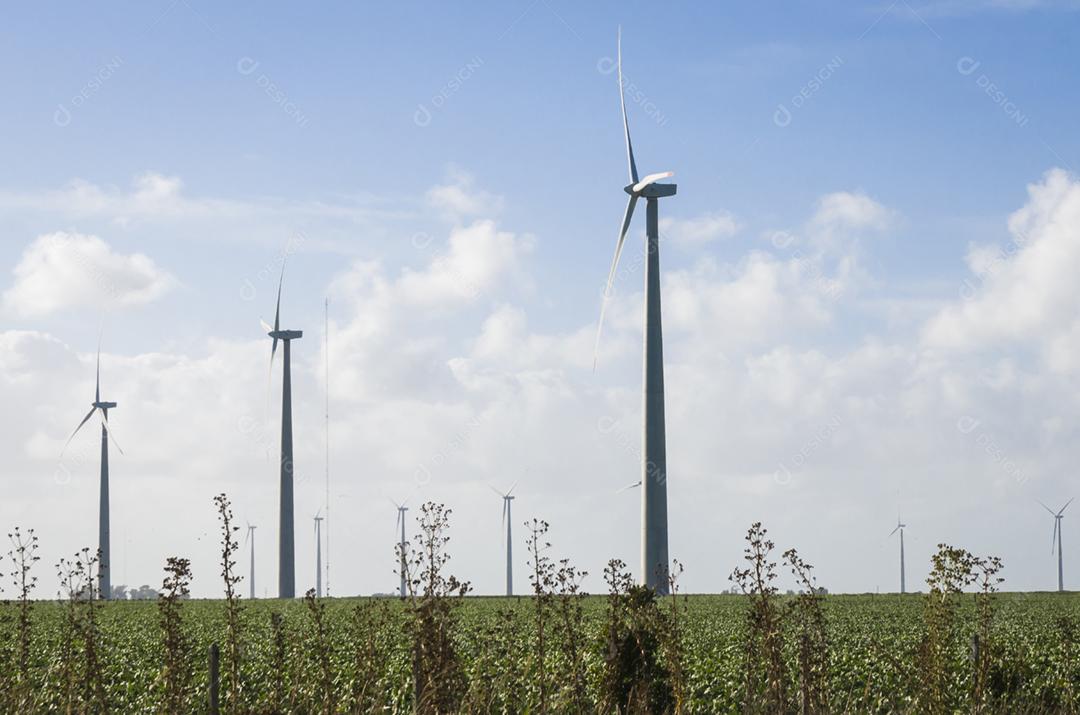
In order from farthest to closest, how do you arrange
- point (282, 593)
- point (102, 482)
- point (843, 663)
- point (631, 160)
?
point (102, 482) → point (282, 593) → point (631, 160) → point (843, 663)

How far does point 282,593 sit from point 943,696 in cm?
8305

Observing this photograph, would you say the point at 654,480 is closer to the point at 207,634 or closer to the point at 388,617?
the point at 207,634

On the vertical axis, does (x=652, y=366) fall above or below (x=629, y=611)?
above

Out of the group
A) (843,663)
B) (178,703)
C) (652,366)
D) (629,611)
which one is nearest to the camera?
(178,703)

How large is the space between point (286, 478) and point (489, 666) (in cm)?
7417

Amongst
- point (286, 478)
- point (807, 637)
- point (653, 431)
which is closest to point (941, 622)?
point (807, 637)

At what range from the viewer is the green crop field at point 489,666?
1542 centimetres

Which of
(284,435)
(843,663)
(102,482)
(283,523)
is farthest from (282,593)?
(843,663)

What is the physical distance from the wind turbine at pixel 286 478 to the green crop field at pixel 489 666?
40.4 meters

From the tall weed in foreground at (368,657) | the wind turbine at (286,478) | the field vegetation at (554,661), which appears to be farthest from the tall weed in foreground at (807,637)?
the wind turbine at (286,478)

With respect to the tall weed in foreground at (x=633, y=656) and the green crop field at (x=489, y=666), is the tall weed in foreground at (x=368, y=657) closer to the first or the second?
the green crop field at (x=489, y=666)

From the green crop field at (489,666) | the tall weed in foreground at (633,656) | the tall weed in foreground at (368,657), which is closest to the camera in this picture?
the tall weed in foreground at (368,657)

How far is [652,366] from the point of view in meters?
57.7

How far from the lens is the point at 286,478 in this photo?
3612 inches
